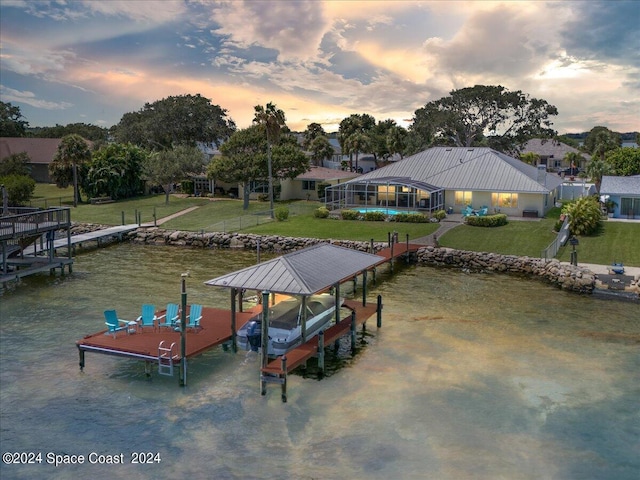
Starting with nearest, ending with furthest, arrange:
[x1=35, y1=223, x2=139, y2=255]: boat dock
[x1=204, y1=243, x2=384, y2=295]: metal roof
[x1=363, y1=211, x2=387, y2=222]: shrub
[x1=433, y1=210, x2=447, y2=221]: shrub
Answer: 1. [x1=204, y1=243, x2=384, y2=295]: metal roof
2. [x1=35, y1=223, x2=139, y2=255]: boat dock
3. [x1=433, y1=210, x2=447, y2=221]: shrub
4. [x1=363, y1=211, x2=387, y2=222]: shrub

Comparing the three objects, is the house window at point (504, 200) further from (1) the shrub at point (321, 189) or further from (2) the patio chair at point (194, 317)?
(2) the patio chair at point (194, 317)

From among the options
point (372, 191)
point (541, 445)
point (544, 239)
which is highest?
point (372, 191)

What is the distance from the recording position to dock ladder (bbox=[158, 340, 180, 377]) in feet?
62.3

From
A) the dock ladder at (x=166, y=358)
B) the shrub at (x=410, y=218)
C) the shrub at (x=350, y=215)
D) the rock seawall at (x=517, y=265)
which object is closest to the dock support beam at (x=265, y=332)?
the dock ladder at (x=166, y=358)

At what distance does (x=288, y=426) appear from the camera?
16547 mm

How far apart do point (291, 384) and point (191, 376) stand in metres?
3.46

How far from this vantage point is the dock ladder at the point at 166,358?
19.0m

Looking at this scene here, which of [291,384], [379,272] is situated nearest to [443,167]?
[379,272]

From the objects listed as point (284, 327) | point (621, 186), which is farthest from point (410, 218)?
point (284, 327)

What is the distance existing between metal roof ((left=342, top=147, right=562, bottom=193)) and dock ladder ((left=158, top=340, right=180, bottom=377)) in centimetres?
3761

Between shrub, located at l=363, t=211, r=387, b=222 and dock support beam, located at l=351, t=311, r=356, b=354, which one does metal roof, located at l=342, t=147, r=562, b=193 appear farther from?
dock support beam, located at l=351, t=311, r=356, b=354

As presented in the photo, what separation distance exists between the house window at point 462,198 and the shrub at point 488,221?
19.8 feet

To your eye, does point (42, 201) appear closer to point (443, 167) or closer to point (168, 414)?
point (443, 167)

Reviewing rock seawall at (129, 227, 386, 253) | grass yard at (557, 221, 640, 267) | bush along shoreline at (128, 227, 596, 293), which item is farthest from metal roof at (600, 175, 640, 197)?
rock seawall at (129, 227, 386, 253)
